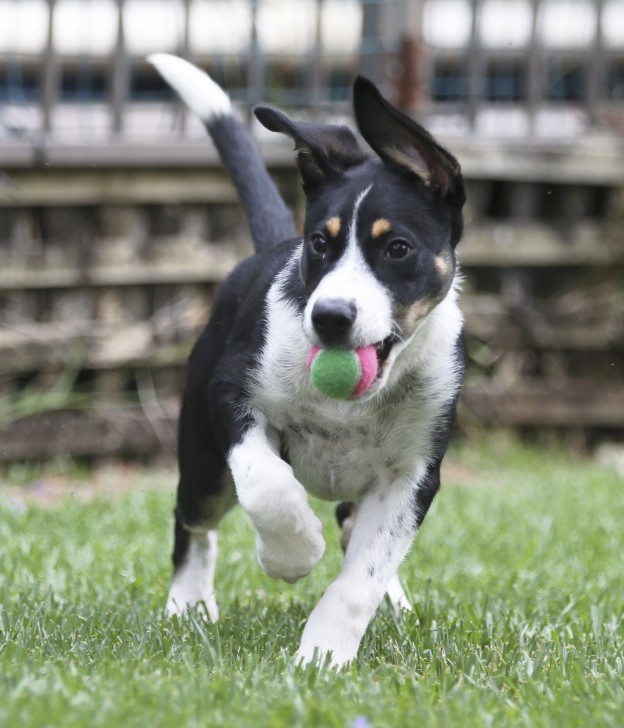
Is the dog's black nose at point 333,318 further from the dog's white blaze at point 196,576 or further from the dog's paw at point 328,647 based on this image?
the dog's white blaze at point 196,576

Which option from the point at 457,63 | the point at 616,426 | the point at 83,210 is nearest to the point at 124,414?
the point at 83,210

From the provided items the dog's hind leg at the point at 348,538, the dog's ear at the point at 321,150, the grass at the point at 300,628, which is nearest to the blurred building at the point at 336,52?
the grass at the point at 300,628

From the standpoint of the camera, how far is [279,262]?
363 centimetres

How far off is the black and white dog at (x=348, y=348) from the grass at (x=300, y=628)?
0.97ft

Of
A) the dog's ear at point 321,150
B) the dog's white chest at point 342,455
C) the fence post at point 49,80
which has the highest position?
the dog's ear at point 321,150

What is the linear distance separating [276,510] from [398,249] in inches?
28.0

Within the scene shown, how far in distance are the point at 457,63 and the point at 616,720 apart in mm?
8574

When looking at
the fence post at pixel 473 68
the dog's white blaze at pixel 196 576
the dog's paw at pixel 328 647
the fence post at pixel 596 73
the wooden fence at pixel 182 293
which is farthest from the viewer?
the fence post at pixel 596 73

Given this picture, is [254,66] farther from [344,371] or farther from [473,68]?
[344,371]

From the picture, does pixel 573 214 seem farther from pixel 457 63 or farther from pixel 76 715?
pixel 76 715

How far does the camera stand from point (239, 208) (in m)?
7.82

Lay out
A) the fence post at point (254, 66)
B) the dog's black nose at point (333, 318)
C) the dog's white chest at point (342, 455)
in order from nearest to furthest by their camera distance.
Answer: the dog's black nose at point (333, 318), the dog's white chest at point (342, 455), the fence post at point (254, 66)

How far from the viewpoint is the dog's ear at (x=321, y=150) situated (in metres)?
3.29

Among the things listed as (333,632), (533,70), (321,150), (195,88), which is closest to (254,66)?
(533,70)
